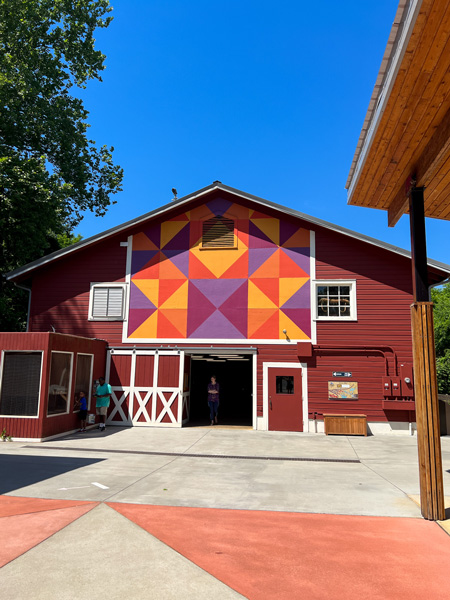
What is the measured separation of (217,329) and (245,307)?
1317 millimetres

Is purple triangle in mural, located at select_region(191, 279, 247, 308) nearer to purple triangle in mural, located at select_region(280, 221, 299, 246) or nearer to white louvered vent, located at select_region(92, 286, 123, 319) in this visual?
purple triangle in mural, located at select_region(280, 221, 299, 246)

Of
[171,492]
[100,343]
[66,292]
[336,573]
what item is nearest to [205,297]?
[100,343]

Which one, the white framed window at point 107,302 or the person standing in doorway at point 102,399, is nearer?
the person standing in doorway at point 102,399

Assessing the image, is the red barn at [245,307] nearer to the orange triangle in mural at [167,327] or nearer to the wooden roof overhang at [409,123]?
the orange triangle in mural at [167,327]

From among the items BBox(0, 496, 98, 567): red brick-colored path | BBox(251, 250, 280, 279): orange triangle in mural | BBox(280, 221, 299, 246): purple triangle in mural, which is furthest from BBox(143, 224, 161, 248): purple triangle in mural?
BBox(0, 496, 98, 567): red brick-colored path

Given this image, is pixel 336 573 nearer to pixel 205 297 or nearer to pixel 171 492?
pixel 171 492

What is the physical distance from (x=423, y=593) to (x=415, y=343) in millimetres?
3471

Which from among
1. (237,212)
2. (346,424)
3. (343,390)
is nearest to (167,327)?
(237,212)

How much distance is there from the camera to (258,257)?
1686cm

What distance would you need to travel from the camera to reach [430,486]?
6.15m

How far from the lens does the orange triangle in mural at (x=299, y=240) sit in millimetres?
16734

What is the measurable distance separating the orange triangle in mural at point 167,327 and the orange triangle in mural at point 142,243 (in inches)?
104

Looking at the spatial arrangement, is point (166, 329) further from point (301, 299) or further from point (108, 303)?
point (301, 299)

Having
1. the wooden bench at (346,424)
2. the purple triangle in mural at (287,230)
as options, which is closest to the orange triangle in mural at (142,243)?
the purple triangle in mural at (287,230)
